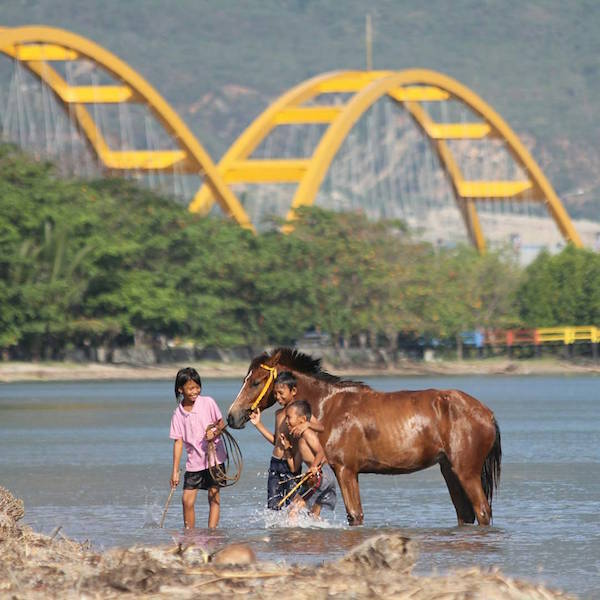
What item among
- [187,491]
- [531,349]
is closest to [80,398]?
[187,491]

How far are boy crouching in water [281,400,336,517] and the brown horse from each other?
0.50 feet

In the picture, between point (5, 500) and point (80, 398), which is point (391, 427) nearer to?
point (5, 500)

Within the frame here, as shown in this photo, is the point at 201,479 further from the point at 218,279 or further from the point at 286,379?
the point at 218,279

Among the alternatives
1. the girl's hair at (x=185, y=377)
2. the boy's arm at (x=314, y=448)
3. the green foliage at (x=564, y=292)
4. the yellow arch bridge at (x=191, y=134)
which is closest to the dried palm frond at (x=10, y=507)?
the girl's hair at (x=185, y=377)

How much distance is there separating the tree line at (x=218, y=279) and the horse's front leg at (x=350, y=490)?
188 feet

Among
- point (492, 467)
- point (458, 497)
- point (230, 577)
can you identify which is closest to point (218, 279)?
point (458, 497)

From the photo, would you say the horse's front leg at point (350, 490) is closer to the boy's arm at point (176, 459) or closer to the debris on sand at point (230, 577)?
the boy's arm at point (176, 459)

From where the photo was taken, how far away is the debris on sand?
10.3 meters

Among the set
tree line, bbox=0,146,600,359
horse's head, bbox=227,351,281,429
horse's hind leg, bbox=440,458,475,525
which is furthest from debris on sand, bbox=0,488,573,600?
tree line, bbox=0,146,600,359

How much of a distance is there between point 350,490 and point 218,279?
71838 millimetres

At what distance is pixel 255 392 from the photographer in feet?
47.7

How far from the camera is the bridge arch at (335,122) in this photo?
89375 millimetres

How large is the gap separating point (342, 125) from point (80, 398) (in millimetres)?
36738

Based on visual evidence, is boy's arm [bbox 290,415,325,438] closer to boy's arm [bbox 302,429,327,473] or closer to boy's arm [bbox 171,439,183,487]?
boy's arm [bbox 302,429,327,473]
